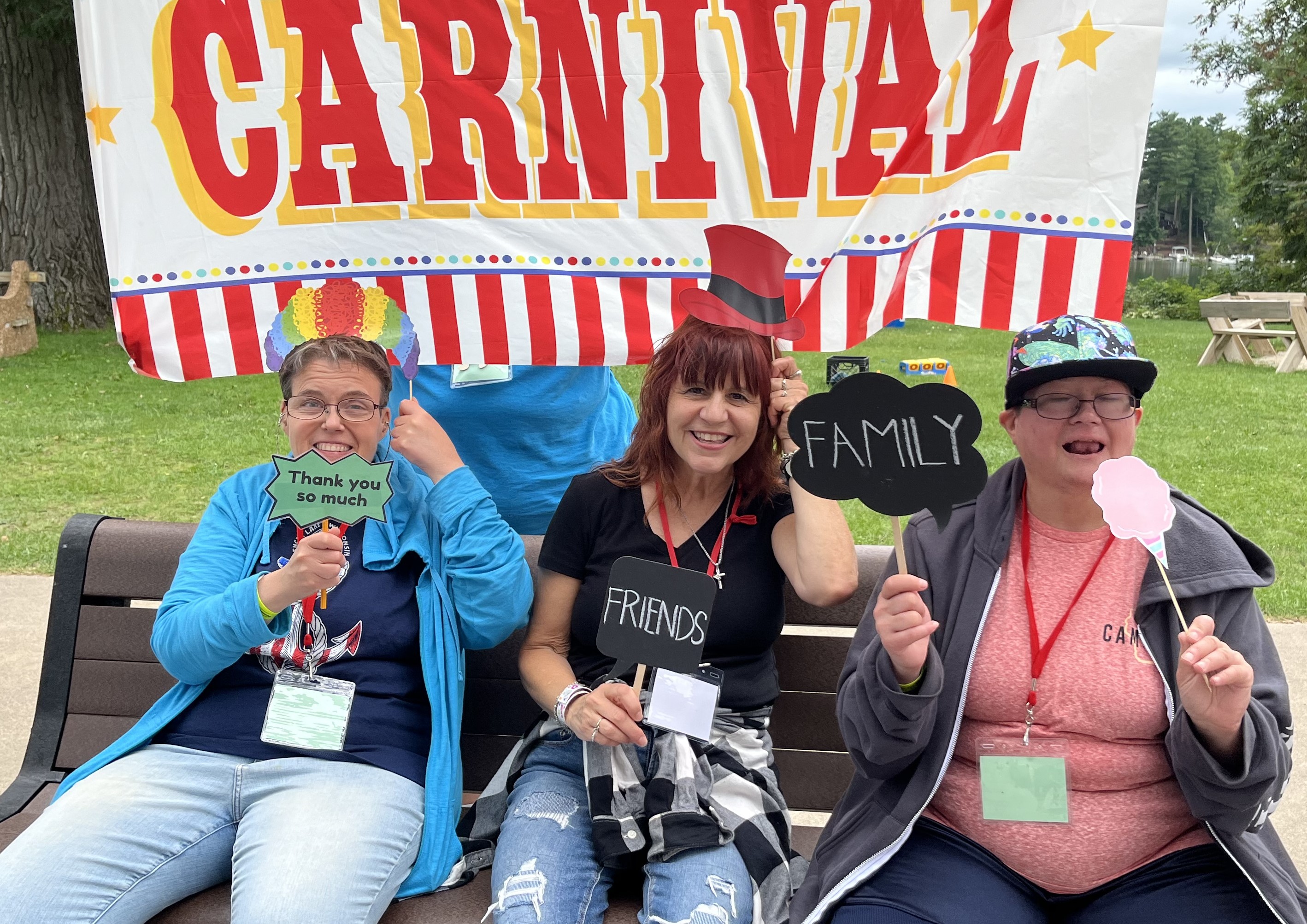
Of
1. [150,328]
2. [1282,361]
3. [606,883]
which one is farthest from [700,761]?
[1282,361]

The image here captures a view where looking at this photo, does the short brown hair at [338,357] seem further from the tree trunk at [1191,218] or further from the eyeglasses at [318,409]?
the tree trunk at [1191,218]

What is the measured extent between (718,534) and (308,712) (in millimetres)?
981

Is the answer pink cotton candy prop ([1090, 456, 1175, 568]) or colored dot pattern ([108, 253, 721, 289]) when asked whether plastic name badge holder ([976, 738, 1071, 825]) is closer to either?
pink cotton candy prop ([1090, 456, 1175, 568])

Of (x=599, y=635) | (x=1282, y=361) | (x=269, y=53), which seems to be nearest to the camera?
(x=599, y=635)

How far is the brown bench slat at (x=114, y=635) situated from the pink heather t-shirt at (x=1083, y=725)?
2.06 meters

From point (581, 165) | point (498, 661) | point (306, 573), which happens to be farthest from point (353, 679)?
point (581, 165)

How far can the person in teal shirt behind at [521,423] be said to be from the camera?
325 centimetres

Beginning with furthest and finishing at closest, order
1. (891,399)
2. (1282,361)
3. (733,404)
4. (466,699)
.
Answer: (1282,361)
(466,699)
(733,404)
(891,399)

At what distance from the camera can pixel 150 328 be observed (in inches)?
113

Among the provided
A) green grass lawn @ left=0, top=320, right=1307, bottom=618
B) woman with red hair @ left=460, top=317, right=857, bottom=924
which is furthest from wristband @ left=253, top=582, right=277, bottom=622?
green grass lawn @ left=0, top=320, right=1307, bottom=618

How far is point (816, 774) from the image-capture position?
299 cm

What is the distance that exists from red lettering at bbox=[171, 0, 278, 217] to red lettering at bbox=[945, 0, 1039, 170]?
1.63 metres

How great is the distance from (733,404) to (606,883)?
1.04 m

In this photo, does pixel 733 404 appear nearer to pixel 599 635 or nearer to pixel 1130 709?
pixel 599 635
